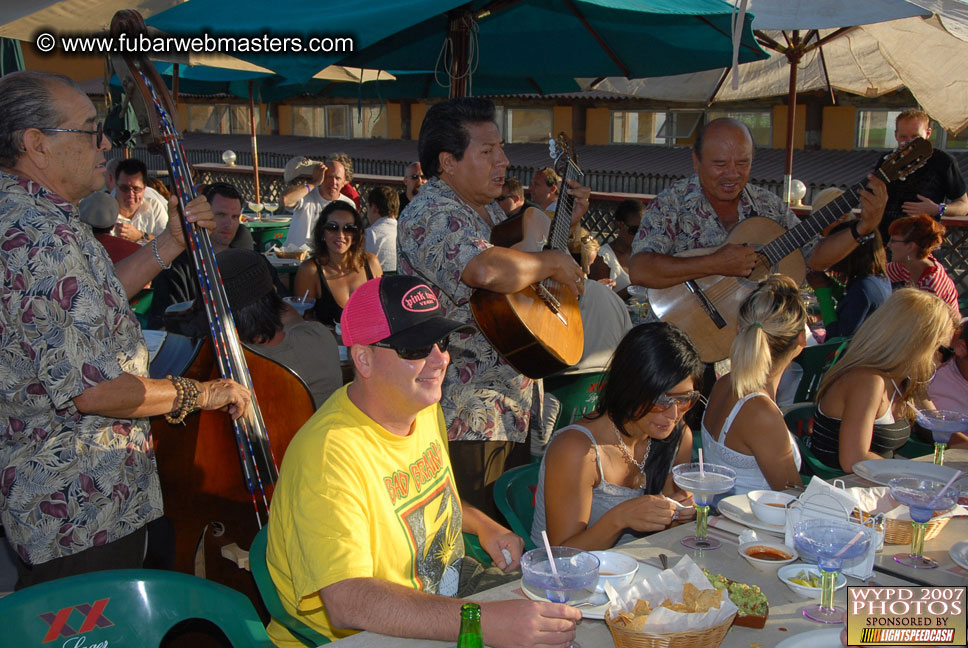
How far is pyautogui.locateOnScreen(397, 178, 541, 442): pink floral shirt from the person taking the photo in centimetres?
290

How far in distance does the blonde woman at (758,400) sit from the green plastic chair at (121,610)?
1728 millimetres

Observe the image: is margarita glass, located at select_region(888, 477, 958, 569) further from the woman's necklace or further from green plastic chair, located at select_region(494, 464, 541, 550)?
green plastic chair, located at select_region(494, 464, 541, 550)

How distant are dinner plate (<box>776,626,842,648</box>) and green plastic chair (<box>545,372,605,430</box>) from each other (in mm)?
2224

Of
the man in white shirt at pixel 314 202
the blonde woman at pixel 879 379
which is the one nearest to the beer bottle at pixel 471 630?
the blonde woman at pixel 879 379

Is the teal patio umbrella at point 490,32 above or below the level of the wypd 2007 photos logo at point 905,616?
above

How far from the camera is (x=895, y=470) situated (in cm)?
281

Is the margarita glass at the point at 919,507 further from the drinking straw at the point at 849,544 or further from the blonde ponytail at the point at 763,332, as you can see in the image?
the blonde ponytail at the point at 763,332

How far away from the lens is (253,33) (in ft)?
12.2

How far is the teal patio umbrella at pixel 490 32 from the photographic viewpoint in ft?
11.8

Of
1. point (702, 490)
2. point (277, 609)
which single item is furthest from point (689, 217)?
point (277, 609)

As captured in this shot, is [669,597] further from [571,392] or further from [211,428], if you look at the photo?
[571,392]

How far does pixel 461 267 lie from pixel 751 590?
1.43 meters

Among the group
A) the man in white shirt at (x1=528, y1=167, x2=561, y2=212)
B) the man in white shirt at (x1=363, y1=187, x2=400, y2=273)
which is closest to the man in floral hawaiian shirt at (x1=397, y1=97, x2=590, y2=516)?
the man in white shirt at (x1=363, y1=187, x2=400, y2=273)

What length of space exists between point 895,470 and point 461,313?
61.2 inches
